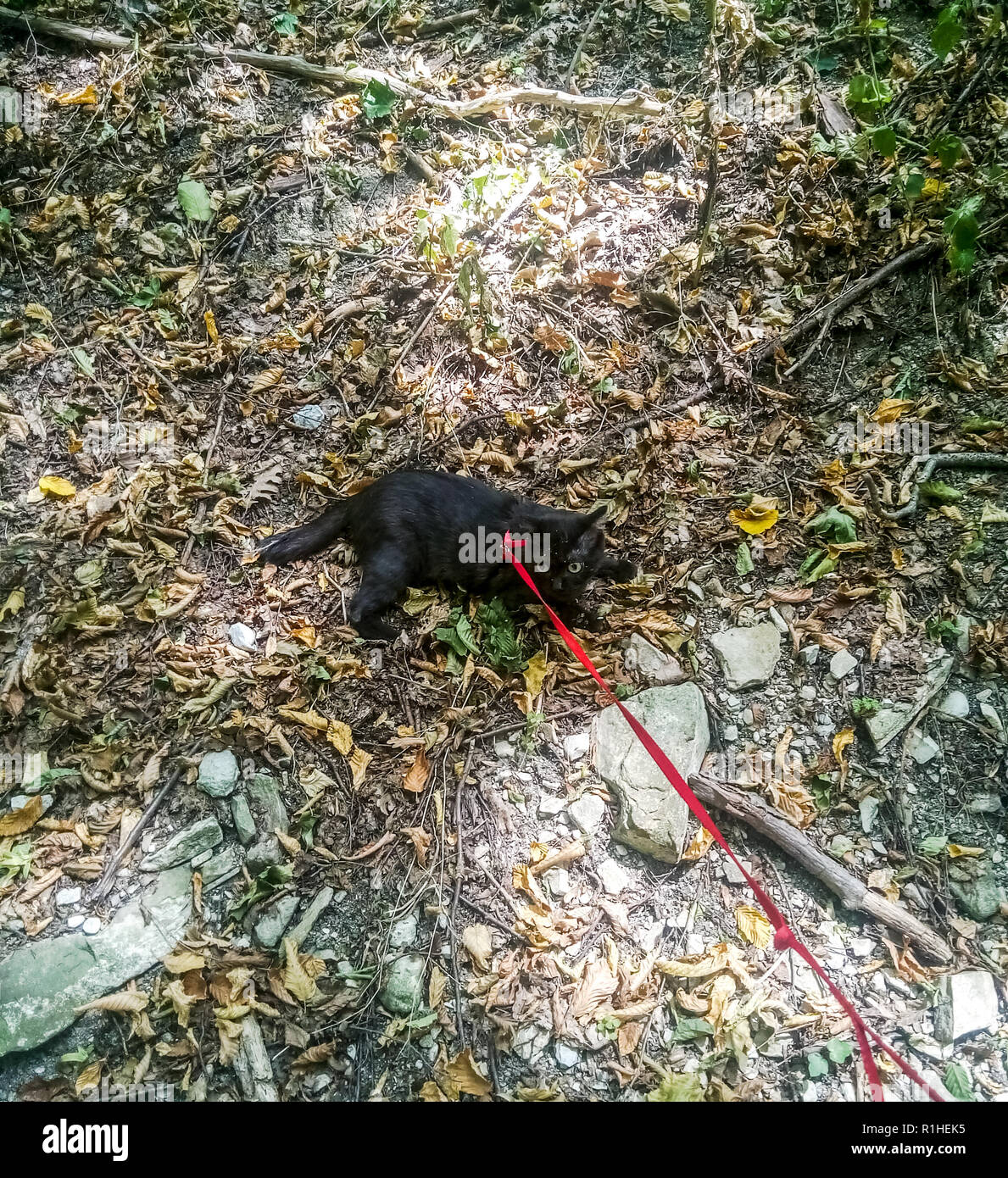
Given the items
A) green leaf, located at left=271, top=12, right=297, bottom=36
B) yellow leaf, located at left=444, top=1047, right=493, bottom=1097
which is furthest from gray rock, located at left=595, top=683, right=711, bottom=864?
green leaf, located at left=271, top=12, right=297, bottom=36

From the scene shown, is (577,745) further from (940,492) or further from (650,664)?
(940,492)

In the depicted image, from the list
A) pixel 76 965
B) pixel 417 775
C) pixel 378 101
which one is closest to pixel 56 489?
pixel 76 965

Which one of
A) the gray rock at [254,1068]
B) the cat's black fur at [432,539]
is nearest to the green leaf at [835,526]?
the cat's black fur at [432,539]

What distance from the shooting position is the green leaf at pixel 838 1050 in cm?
312

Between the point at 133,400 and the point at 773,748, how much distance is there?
447 centimetres

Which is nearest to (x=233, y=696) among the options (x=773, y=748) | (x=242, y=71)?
(x=773, y=748)

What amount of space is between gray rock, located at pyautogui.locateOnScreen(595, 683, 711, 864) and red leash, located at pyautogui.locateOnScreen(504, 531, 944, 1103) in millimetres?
57

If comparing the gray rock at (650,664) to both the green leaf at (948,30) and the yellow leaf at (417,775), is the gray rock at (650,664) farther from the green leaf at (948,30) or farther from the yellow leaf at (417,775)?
the green leaf at (948,30)

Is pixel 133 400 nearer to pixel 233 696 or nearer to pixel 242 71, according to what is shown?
pixel 233 696

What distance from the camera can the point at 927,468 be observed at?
4.39 metres

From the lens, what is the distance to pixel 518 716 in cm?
399

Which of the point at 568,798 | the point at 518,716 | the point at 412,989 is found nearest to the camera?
the point at 412,989

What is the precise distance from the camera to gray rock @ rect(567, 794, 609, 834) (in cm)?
368

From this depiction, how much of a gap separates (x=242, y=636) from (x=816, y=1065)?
136 inches
